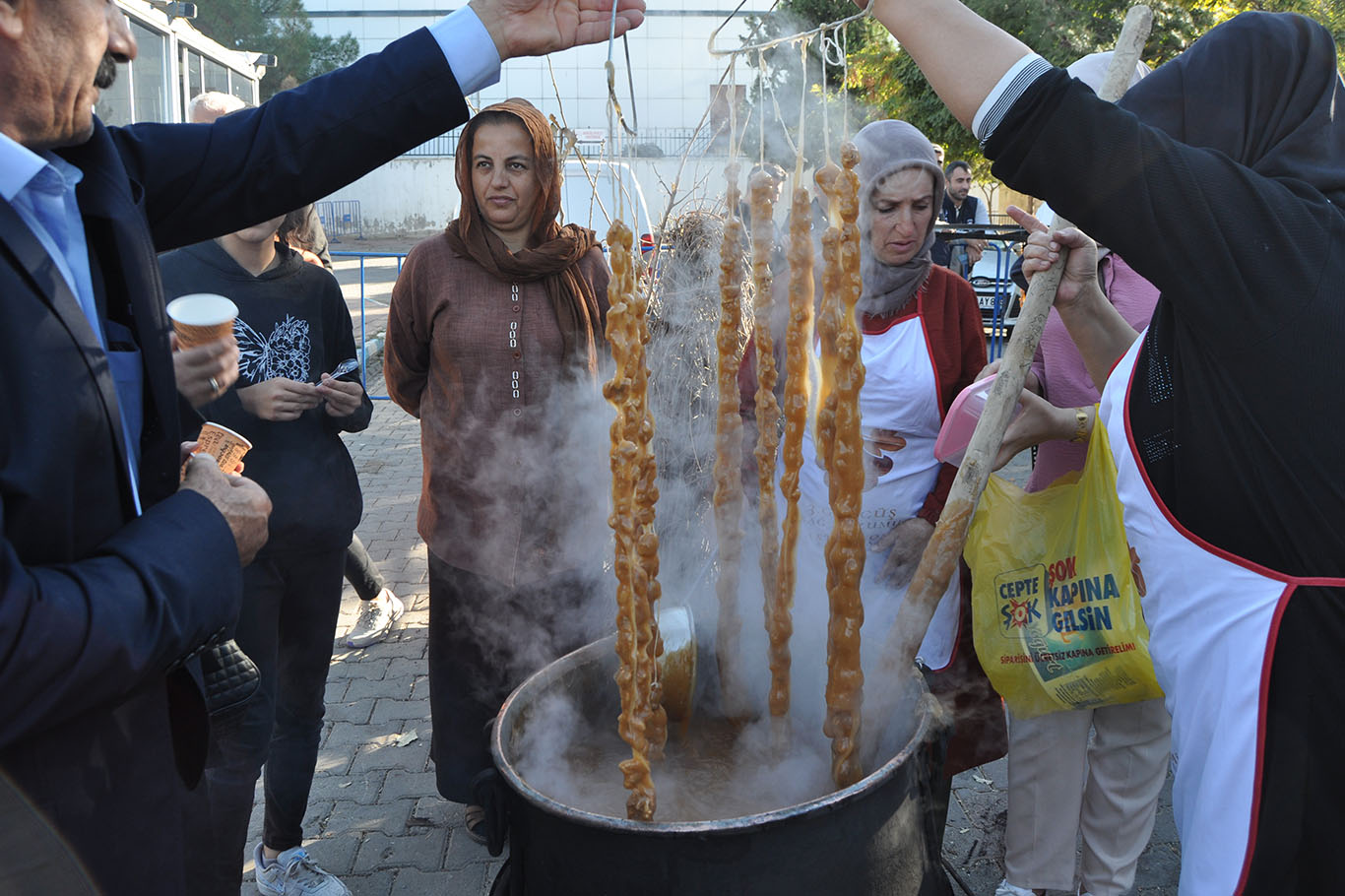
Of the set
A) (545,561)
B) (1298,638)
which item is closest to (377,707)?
(545,561)

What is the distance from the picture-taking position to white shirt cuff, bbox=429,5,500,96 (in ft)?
5.87

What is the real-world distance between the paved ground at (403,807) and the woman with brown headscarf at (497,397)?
32 cm

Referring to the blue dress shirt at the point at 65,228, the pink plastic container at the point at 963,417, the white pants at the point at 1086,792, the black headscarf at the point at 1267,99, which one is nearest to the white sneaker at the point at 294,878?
the blue dress shirt at the point at 65,228

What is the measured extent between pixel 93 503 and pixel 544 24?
1.29m

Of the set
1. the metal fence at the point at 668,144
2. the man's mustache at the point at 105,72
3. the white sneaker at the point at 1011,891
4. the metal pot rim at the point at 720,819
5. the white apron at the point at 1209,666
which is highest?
the man's mustache at the point at 105,72

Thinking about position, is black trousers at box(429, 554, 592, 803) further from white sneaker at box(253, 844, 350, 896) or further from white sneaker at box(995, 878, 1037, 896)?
white sneaker at box(995, 878, 1037, 896)

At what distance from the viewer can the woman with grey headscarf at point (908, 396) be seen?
2.86 metres

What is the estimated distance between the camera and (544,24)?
1888mm

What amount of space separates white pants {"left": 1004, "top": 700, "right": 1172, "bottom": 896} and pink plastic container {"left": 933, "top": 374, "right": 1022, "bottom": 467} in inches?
34.9

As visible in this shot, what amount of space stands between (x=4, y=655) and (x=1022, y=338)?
1874mm

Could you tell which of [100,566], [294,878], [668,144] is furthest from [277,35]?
[100,566]

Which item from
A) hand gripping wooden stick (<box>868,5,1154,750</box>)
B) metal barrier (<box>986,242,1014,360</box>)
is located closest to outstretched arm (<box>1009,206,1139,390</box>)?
hand gripping wooden stick (<box>868,5,1154,750</box>)

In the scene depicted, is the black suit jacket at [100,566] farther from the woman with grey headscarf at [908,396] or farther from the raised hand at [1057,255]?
the woman with grey headscarf at [908,396]

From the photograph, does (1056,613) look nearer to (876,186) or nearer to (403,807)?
(876,186)
